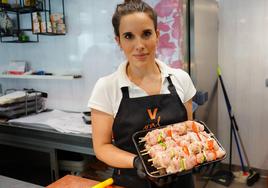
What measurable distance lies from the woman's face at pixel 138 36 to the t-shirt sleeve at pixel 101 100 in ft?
0.63

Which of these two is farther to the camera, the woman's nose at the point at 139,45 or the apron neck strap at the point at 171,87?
the apron neck strap at the point at 171,87

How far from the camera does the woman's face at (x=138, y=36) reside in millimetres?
1108

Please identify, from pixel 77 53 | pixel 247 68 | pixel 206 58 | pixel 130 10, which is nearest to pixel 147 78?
pixel 130 10

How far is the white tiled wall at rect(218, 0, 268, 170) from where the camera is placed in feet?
9.00

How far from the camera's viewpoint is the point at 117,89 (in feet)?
4.03

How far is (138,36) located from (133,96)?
0.28m

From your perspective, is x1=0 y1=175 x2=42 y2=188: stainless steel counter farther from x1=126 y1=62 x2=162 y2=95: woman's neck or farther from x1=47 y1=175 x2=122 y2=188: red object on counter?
x1=126 y1=62 x2=162 y2=95: woman's neck

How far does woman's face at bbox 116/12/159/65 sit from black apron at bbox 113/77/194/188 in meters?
0.18

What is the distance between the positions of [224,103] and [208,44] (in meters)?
0.84

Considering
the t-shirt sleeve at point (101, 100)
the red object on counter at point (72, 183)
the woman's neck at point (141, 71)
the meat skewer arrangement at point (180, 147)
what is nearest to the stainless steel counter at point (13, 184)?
the red object on counter at point (72, 183)

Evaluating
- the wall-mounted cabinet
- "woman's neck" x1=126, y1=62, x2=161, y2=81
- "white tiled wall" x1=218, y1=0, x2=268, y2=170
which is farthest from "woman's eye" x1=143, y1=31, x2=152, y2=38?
"white tiled wall" x1=218, y1=0, x2=268, y2=170

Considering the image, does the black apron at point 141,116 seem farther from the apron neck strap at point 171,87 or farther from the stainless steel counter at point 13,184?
the stainless steel counter at point 13,184

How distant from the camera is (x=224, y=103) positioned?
9.91ft

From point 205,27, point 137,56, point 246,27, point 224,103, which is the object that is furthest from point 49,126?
point 246,27
